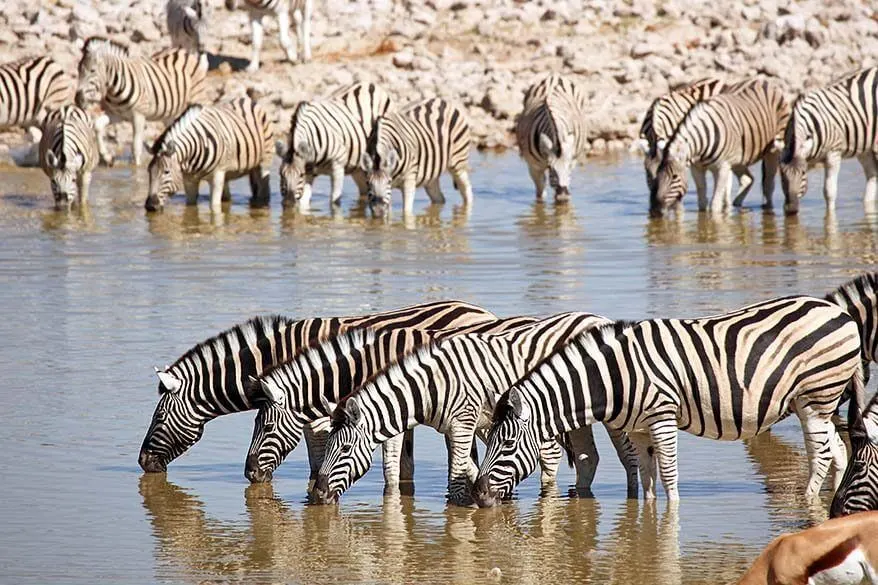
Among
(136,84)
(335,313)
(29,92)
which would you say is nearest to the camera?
(335,313)

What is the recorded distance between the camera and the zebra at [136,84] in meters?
24.6

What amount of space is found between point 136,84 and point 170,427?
16.5 m

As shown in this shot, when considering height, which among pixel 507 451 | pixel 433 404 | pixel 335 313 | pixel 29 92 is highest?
pixel 29 92

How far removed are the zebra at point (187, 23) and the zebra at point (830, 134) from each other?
39.1 feet

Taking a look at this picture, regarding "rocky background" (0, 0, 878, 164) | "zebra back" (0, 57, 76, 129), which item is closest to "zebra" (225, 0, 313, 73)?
"rocky background" (0, 0, 878, 164)

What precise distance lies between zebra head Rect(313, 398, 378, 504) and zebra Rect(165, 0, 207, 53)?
2144cm

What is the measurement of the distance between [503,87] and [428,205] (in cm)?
637

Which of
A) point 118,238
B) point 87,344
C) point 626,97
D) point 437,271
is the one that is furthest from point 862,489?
point 626,97

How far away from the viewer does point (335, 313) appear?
44.4 feet

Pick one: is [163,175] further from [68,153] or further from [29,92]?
[29,92]

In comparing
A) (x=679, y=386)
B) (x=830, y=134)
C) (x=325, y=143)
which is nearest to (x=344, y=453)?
(x=679, y=386)

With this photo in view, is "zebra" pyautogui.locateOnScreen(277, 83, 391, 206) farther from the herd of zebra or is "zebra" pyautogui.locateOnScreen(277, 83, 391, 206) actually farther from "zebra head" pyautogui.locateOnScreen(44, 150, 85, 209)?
the herd of zebra

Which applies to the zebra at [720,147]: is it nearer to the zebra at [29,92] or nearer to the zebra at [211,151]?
the zebra at [211,151]

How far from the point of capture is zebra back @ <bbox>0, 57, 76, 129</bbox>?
79.1 ft
